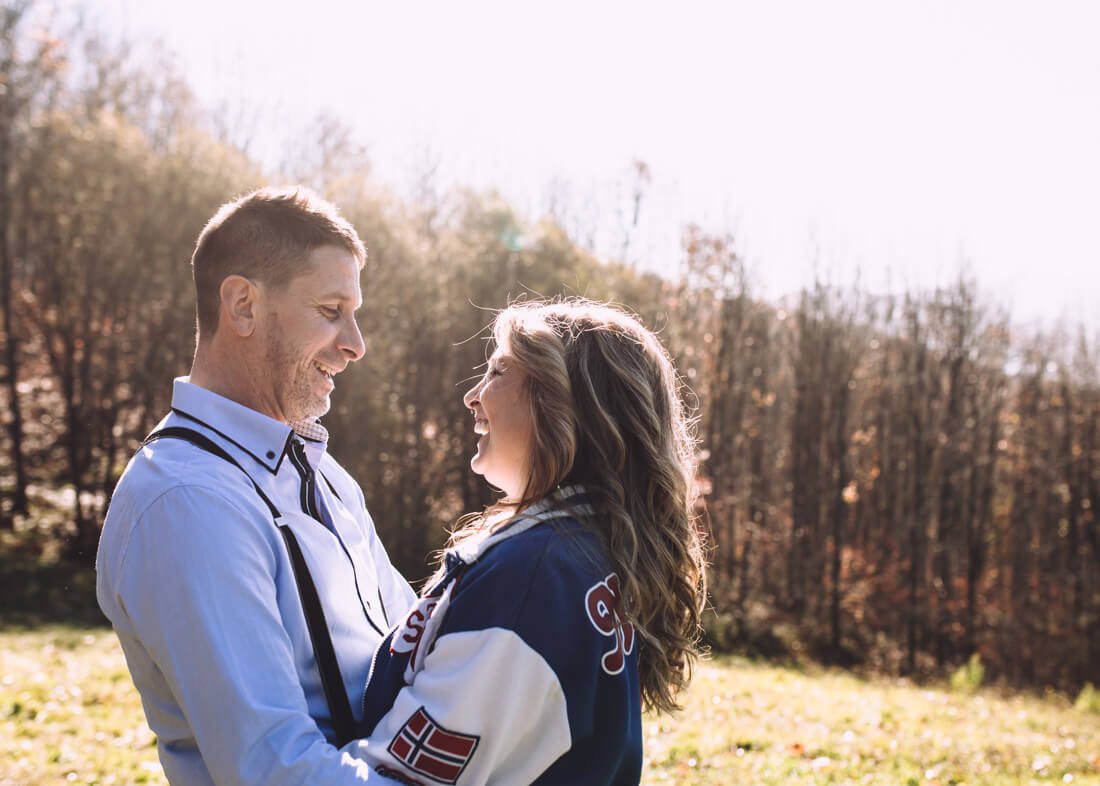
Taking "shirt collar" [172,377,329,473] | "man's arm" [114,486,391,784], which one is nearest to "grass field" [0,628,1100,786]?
"shirt collar" [172,377,329,473]

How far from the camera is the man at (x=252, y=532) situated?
5.65 ft

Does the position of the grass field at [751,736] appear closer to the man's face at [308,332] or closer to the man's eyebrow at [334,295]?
the man's face at [308,332]

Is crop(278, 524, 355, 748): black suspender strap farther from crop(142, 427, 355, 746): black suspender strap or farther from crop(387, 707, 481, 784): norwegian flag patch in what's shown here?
crop(387, 707, 481, 784): norwegian flag patch

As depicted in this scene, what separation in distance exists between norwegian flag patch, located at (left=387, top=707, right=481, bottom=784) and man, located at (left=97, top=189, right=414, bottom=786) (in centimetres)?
8

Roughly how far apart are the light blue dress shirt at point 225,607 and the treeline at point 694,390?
46.7ft

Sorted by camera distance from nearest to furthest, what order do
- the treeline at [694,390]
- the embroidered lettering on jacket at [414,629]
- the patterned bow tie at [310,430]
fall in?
the embroidered lettering on jacket at [414,629]
the patterned bow tie at [310,430]
the treeline at [694,390]

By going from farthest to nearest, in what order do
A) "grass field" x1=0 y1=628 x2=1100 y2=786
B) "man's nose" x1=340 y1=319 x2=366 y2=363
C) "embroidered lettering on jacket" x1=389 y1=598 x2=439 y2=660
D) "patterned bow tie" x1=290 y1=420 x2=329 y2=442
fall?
1. "grass field" x1=0 y1=628 x2=1100 y2=786
2. "patterned bow tie" x1=290 y1=420 x2=329 y2=442
3. "man's nose" x1=340 y1=319 x2=366 y2=363
4. "embroidered lettering on jacket" x1=389 y1=598 x2=439 y2=660

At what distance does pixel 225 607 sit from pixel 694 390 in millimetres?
17118

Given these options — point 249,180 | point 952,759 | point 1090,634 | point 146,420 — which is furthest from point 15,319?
point 1090,634

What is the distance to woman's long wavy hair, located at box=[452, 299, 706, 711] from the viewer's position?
1.97 meters

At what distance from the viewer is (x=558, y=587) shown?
1.74 meters

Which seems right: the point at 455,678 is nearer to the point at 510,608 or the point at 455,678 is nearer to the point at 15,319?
the point at 510,608

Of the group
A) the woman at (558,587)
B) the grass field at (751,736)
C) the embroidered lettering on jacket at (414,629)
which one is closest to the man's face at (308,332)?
the woman at (558,587)

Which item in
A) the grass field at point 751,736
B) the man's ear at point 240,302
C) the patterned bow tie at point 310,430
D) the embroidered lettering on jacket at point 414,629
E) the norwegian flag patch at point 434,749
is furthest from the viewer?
the grass field at point 751,736
